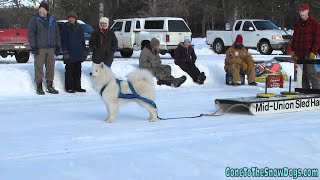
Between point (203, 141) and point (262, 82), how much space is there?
989 cm

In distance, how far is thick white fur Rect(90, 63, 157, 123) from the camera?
28.3 feet

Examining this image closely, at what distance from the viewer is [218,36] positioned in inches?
1304

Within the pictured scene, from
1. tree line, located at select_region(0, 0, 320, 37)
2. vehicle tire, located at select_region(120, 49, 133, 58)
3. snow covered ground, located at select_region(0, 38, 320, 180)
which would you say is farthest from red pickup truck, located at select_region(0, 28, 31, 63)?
tree line, located at select_region(0, 0, 320, 37)

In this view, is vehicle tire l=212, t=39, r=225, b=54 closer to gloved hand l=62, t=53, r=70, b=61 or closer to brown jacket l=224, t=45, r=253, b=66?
brown jacket l=224, t=45, r=253, b=66

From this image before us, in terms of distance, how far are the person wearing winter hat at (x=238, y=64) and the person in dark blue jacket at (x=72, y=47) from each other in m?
4.48

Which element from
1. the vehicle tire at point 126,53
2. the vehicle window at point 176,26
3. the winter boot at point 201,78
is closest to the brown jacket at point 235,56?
the winter boot at point 201,78

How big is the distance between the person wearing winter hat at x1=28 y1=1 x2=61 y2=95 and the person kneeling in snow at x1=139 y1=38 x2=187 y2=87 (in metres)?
2.52

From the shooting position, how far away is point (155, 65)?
14.6 metres

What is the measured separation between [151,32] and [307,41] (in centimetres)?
1673

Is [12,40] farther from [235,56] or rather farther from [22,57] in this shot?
[235,56]

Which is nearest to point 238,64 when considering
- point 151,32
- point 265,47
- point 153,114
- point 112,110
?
point 153,114

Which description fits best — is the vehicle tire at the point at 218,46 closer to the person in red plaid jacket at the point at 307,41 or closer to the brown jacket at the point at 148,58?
the brown jacket at the point at 148,58

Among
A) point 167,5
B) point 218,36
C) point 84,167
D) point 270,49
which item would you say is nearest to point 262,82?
point 84,167

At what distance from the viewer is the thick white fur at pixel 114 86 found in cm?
864
